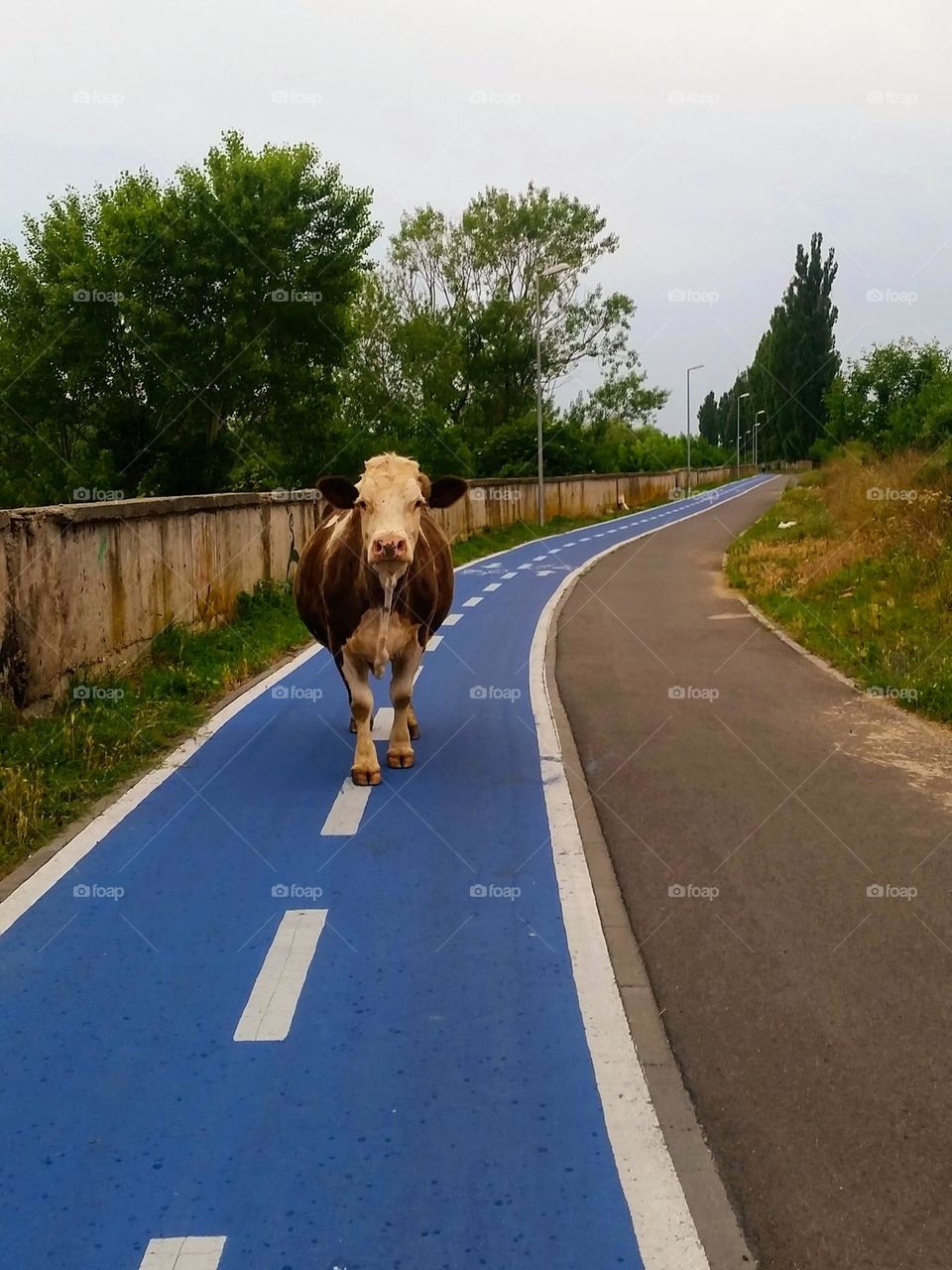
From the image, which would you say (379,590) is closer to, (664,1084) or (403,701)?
(403,701)

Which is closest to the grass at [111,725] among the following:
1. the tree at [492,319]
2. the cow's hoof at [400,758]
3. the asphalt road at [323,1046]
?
the asphalt road at [323,1046]

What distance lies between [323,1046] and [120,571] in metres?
8.04

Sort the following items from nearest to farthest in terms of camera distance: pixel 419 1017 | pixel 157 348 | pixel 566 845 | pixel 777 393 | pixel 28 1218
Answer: pixel 28 1218, pixel 419 1017, pixel 566 845, pixel 157 348, pixel 777 393

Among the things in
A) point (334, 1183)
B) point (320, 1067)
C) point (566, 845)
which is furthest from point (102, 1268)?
point (566, 845)

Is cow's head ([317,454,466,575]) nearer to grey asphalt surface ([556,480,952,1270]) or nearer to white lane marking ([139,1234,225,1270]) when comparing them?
grey asphalt surface ([556,480,952,1270])

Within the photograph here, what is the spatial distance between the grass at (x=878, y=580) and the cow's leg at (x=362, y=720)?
5240 mm

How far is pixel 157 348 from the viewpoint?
31.2 metres

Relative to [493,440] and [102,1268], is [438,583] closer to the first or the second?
[102,1268]

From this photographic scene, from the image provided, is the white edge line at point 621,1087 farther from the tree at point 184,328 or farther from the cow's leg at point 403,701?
the tree at point 184,328

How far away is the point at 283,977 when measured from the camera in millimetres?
5137

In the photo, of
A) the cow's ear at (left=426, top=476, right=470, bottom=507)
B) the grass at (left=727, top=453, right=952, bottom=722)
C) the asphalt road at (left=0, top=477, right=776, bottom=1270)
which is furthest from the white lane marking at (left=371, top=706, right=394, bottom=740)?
the grass at (left=727, top=453, right=952, bottom=722)

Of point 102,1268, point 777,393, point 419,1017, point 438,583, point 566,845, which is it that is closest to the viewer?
point 102,1268

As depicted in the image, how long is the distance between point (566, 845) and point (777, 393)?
340 ft

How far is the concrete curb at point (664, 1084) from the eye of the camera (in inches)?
135
